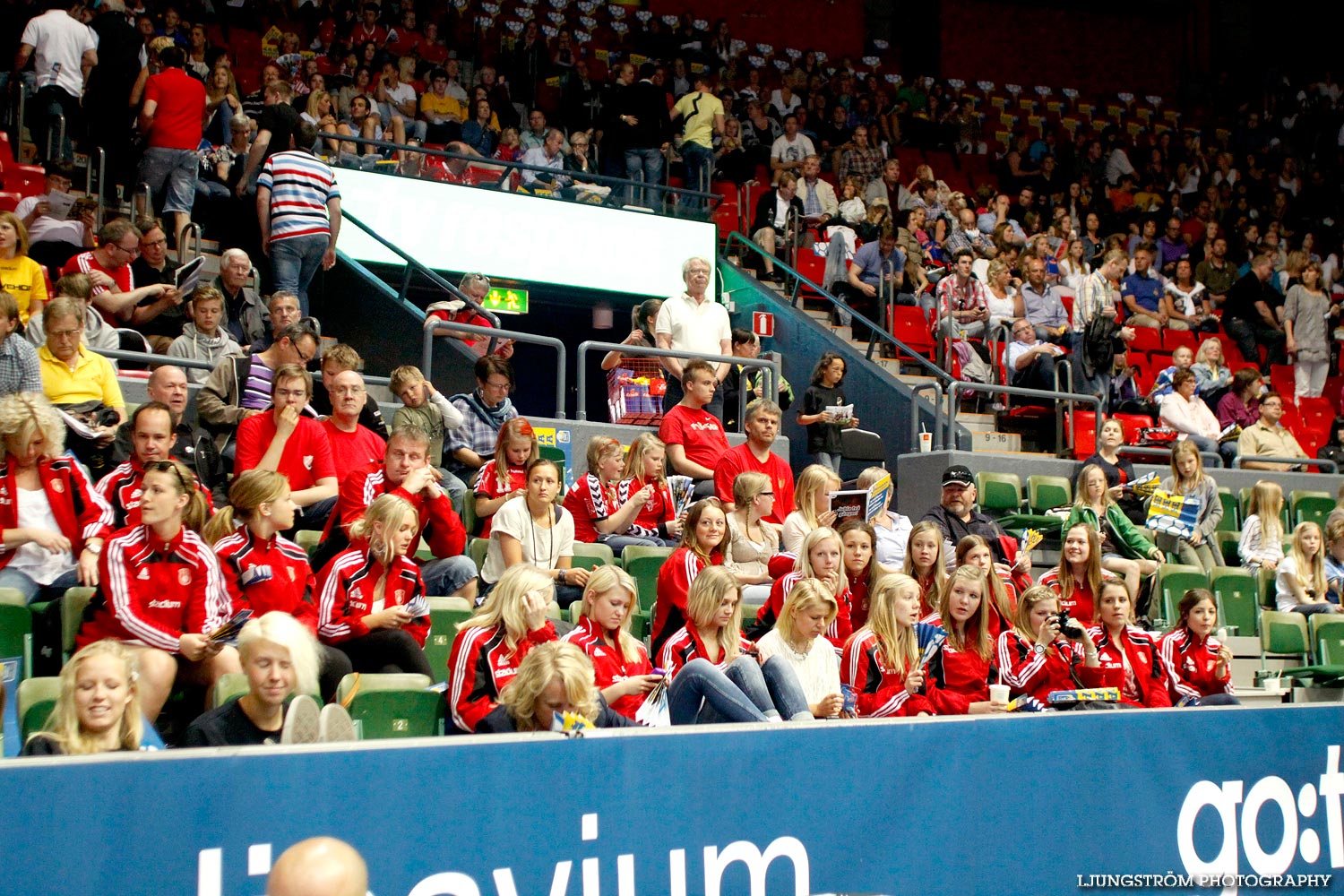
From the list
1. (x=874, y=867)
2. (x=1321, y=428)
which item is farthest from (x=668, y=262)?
(x=874, y=867)

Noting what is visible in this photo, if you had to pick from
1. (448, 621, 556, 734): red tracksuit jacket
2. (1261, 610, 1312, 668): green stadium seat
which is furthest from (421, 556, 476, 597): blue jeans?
(1261, 610, 1312, 668): green stadium seat

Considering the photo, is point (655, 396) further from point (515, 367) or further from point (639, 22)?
point (639, 22)

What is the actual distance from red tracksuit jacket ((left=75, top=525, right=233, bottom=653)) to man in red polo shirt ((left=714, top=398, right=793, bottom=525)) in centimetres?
349

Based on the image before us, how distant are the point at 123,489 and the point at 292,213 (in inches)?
140

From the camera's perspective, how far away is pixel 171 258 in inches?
379

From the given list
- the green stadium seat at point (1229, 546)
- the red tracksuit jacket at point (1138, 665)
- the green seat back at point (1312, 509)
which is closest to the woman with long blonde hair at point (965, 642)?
the red tracksuit jacket at point (1138, 665)

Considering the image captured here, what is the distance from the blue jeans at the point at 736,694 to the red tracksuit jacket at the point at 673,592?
0.84m

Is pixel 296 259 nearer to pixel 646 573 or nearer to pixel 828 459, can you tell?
pixel 646 573

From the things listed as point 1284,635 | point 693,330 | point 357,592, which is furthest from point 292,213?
point 1284,635

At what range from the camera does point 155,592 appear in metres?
5.14

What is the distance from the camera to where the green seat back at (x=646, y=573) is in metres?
7.41

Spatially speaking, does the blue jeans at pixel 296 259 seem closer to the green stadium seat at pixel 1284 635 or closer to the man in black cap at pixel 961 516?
the man in black cap at pixel 961 516

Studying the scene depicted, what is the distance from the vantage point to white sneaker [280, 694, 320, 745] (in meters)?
3.96

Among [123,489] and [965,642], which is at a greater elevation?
[123,489]
